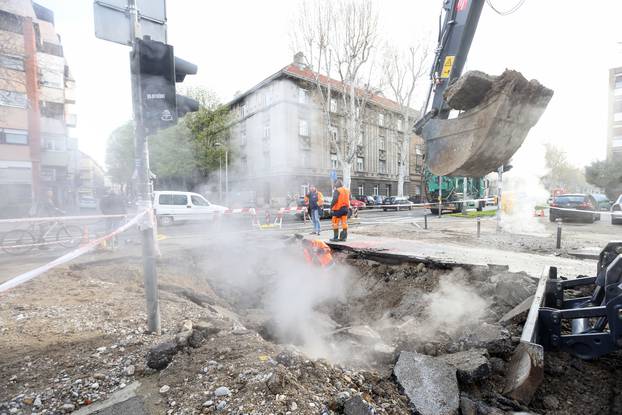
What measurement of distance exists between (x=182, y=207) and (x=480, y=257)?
1010 cm

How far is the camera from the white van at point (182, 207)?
468 inches

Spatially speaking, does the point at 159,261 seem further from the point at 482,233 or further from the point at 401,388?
the point at 482,233

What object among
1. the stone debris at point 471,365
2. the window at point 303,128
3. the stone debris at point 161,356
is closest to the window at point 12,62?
the window at point 303,128

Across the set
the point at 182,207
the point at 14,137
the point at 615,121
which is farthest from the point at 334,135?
the point at 615,121

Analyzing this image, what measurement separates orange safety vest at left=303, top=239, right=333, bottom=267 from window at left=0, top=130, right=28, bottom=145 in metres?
25.4

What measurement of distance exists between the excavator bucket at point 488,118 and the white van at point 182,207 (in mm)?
9927

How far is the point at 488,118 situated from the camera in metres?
2.76

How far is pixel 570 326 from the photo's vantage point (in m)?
2.80

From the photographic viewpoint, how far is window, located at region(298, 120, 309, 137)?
1298cm

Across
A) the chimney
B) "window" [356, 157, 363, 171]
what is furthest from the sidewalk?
"window" [356, 157, 363, 171]

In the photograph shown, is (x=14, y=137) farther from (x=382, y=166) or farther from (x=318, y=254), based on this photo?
(x=382, y=166)

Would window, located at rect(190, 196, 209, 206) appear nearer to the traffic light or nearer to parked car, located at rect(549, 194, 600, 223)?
the traffic light

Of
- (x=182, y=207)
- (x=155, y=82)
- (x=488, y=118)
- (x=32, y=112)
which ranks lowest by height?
(x=182, y=207)

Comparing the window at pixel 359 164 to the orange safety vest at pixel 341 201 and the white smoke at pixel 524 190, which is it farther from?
the orange safety vest at pixel 341 201
